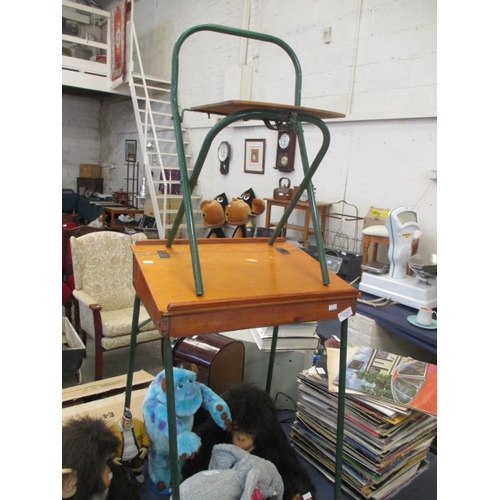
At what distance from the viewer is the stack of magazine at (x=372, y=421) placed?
126 cm

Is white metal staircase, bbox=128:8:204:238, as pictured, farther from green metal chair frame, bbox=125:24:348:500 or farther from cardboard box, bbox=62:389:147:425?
green metal chair frame, bbox=125:24:348:500

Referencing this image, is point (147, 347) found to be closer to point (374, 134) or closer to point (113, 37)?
point (374, 134)

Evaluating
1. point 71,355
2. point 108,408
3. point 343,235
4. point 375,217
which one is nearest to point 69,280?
point 71,355

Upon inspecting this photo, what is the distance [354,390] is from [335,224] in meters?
2.70

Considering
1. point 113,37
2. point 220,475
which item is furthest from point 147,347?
point 113,37

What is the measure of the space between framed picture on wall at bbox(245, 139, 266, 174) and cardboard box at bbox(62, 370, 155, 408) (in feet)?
10.4

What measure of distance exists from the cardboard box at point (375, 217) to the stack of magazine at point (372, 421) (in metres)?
1.73

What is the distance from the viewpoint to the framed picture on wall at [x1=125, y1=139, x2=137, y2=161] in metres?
7.69

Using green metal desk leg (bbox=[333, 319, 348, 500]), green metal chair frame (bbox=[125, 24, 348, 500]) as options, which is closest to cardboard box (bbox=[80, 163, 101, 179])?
green metal chair frame (bbox=[125, 24, 348, 500])

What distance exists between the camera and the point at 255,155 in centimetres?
478

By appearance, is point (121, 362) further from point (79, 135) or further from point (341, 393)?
point (79, 135)

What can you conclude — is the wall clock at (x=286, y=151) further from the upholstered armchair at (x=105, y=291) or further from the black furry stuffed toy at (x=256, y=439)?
the black furry stuffed toy at (x=256, y=439)

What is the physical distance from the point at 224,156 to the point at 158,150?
2.91 ft

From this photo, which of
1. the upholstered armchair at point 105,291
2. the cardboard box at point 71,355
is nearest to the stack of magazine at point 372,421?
the cardboard box at point 71,355
